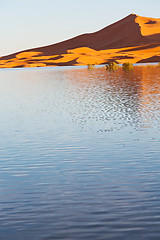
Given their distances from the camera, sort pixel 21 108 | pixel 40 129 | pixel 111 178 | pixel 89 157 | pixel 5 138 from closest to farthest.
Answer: pixel 111 178 → pixel 89 157 → pixel 5 138 → pixel 40 129 → pixel 21 108

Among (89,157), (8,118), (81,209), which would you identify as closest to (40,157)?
(89,157)

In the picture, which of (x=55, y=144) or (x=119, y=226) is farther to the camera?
(x=55, y=144)

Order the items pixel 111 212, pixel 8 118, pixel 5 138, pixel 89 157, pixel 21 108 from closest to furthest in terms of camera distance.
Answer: pixel 111 212, pixel 89 157, pixel 5 138, pixel 8 118, pixel 21 108

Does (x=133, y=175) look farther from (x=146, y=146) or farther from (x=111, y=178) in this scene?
(x=146, y=146)

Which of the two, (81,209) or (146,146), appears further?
(146,146)

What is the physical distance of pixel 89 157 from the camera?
50.5 feet

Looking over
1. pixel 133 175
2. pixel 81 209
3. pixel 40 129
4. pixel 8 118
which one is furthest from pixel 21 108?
pixel 81 209

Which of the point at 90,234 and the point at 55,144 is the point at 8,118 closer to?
the point at 55,144

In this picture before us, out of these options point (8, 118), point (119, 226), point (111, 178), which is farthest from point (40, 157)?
point (8, 118)

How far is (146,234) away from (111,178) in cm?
384

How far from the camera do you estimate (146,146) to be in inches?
661

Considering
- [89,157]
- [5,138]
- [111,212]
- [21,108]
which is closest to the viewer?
[111,212]

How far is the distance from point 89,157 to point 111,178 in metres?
2.84

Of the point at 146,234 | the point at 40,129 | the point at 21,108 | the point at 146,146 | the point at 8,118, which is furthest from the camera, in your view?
the point at 21,108
